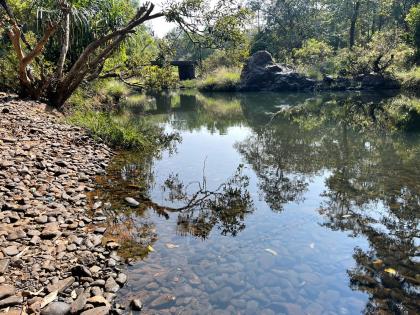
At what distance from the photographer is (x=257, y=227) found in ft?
23.6

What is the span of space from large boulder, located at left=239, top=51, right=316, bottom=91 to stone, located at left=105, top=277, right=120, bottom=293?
1492 inches

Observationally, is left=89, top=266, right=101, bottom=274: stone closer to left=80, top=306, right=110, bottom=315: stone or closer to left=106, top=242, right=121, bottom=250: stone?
left=106, top=242, right=121, bottom=250: stone

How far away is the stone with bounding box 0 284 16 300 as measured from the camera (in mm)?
4222

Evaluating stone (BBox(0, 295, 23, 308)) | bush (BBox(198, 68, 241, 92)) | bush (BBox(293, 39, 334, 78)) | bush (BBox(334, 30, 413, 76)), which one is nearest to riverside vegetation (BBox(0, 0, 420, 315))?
stone (BBox(0, 295, 23, 308))

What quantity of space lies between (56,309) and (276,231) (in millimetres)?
4068

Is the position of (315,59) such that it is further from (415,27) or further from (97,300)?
(97,300)

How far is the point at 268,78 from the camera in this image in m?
41.6

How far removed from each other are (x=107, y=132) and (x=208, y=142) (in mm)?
4282

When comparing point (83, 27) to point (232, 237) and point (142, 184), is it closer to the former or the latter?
point (142, 184)

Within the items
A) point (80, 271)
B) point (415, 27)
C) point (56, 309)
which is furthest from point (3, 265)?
point (415, 27)

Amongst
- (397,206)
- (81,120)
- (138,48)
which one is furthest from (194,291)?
(138,48)

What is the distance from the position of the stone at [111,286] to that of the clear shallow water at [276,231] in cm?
16

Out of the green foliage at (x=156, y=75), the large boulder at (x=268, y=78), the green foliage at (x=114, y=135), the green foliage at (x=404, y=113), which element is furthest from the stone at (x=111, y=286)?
the large boulder at (x=268, y=78)

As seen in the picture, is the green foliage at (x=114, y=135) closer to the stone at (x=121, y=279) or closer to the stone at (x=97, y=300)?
the stone at (x=121, y=279)
